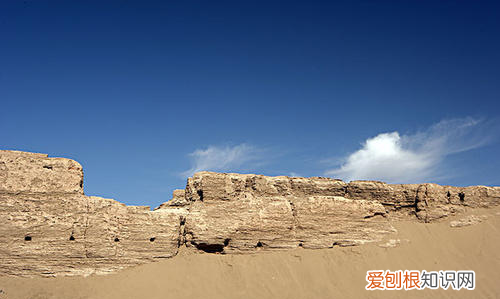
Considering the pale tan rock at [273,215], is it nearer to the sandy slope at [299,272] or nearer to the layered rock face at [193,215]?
the layered rock face at [193,215]

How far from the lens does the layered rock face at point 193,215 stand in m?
14.4

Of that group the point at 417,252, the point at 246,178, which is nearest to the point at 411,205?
the point at 417,252

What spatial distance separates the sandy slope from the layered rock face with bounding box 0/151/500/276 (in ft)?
1.39

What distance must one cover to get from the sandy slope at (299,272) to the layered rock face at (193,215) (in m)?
0.42

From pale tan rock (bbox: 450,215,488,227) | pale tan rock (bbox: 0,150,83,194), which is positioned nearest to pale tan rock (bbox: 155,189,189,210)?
pale tan rock (bbox: 0,150,83,194)

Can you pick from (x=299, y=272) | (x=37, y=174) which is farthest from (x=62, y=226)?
(x=299, y=272)

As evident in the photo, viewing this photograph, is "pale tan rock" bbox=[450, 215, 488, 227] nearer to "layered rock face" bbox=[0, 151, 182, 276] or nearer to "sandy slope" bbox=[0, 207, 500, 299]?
"sandy slope" bbox=[0, 207, 500, 299]

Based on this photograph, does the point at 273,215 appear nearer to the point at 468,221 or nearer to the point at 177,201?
the point at 177,201

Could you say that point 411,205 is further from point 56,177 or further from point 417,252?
point 56,177

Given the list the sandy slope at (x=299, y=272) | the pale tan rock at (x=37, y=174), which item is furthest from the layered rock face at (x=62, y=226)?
the sandy slope at (x=299, y=272)

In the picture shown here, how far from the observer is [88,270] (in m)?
14.6

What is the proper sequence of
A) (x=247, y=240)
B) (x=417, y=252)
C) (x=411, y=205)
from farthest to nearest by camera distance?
(x=411, y=205)
(x=417, y=252)
(x=247, y=240)

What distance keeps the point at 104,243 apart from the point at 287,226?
7.33m

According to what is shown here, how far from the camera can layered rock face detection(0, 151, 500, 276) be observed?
14.4 meters
